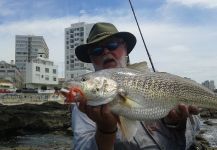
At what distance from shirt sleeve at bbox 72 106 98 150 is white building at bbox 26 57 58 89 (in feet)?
380

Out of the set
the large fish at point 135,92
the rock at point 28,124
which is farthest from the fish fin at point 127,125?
the rock at point 28,124

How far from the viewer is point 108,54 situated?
5.40m

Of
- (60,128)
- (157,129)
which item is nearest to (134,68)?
(157,129)

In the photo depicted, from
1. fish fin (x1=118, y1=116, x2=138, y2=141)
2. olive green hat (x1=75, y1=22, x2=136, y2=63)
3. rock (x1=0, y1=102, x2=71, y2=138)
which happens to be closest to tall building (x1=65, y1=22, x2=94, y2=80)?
rock (x1=0, y1=102, x2=71, y2=138)

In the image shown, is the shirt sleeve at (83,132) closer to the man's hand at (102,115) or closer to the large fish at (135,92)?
the man's hand at (102,115)

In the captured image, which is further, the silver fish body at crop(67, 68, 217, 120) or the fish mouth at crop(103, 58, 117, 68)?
the fish mouth at crop(103, 58, 117, 68)

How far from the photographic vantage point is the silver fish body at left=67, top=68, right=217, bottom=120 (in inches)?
165

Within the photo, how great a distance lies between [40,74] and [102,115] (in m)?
120

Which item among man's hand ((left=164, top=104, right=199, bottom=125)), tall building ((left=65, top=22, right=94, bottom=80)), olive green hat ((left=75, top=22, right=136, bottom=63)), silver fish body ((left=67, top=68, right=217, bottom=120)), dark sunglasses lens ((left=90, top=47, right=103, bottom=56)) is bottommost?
man's hand ((left=164, top=104, right=199, bottom=125))

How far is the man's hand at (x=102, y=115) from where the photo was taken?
168 inches

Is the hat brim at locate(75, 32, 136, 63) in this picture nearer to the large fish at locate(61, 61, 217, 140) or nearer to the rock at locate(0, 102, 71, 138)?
the large fish at locate(61, 61, 217, 140)

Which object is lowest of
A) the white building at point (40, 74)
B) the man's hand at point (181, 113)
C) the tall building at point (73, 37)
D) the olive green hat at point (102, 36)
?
the man's hand at point (181, 113)

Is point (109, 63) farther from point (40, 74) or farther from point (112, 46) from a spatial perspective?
point (40, 74)

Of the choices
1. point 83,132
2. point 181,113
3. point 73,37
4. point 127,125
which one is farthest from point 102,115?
point 73,37
